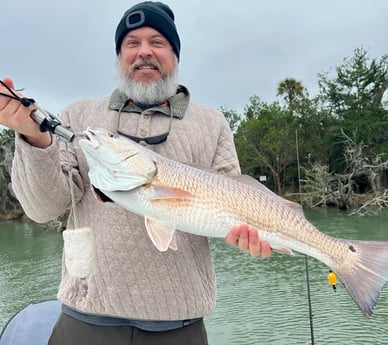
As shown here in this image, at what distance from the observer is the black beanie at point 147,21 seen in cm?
269

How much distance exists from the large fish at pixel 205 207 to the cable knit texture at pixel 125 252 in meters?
0.24

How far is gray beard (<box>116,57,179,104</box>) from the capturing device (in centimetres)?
265

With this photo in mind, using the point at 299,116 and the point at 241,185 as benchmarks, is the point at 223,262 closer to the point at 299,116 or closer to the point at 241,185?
the point at 241,185

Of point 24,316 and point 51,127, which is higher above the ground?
point 51,127

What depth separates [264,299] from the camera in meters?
10.6

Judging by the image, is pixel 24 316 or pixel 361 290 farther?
→ pixel 24 316

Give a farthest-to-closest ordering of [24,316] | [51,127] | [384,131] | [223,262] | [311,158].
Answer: [311,158], [384,131], [223,262], [24,316], [51,127]

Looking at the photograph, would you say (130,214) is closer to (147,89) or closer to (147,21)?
(147,89)

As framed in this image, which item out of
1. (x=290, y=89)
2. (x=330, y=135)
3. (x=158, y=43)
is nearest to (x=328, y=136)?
(x=330, y=135)

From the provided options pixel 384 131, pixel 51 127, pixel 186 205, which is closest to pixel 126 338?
pixel 186 205

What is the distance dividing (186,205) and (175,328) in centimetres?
70

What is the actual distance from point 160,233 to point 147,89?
91cm

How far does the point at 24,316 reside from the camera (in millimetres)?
3549

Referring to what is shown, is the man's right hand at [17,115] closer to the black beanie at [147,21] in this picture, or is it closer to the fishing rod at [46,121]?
the fishing rod at [46,121]
